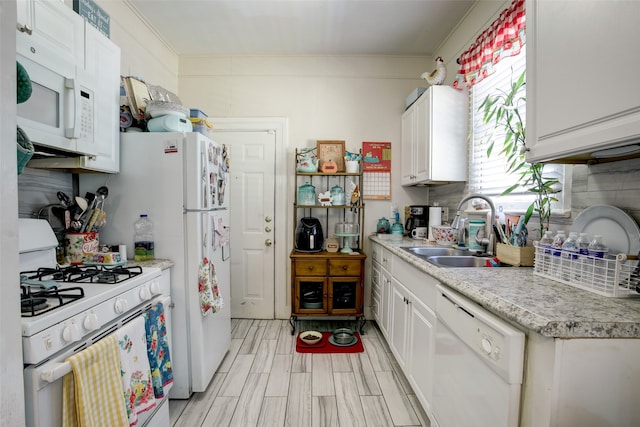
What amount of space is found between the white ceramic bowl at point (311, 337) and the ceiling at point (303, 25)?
265 cm

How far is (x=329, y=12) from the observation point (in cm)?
234

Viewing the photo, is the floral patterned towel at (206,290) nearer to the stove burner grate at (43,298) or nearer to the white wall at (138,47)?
the stove burner grate at (43,298)

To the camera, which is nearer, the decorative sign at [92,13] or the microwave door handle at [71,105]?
the microwave door handle at [71,105]

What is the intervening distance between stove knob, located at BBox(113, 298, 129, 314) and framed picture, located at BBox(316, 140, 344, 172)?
6.88 feet

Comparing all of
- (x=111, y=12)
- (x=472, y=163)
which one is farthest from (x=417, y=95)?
(x=111, y=12)

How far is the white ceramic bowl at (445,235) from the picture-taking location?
7.18 ft

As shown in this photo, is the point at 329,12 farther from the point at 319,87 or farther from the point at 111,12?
the point at 111,12

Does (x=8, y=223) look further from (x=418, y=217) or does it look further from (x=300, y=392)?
(x=418, y=217)

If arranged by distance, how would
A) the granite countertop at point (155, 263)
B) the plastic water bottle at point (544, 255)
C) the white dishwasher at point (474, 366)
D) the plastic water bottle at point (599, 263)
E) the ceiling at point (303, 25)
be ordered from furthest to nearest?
the ceiling at point (303, 25) < the granite countertop at point (155, 263) < the plastic water bottle at point (544, 255) < the plastic water bottle at point (599, 263) < the white dishwasher at point (474, 366)

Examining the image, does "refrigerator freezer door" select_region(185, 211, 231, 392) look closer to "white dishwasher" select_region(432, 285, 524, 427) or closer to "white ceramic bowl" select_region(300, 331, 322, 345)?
"white ceramic bowl" select_region(300, 331, 322, 345)

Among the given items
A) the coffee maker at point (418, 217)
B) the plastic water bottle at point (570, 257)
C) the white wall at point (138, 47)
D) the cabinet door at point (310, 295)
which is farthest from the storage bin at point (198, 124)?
the plastic water bottle at point (570, 257)

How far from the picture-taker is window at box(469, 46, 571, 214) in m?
1.49

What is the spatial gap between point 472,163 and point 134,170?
2.34 meters

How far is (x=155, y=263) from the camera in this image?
1624 mm
